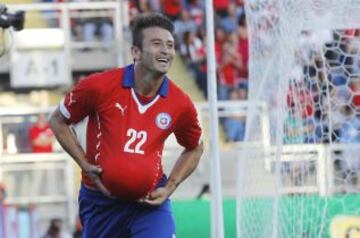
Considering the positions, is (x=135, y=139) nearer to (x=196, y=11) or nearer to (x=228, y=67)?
(x=228, y=67)

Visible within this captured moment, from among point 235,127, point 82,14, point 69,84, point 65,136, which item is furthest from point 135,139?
point 82,14

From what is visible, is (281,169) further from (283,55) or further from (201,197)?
(201,197)

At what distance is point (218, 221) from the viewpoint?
8.24 m

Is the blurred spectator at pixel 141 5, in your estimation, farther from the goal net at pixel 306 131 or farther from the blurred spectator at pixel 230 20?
the goal net at pixel 306 131

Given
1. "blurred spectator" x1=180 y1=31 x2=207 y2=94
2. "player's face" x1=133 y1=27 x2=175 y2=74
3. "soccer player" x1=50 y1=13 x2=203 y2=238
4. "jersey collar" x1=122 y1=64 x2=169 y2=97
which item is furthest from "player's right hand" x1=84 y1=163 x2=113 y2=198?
"blurred spectator" x1=180 y1=31 x2=207 y2=94

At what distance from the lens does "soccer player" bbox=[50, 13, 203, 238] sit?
19.0ft

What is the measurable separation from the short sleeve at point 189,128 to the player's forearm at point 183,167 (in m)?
0.04

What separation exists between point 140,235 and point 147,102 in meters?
0.65

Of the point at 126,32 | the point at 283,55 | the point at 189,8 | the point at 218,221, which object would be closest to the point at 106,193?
the point at 218,221

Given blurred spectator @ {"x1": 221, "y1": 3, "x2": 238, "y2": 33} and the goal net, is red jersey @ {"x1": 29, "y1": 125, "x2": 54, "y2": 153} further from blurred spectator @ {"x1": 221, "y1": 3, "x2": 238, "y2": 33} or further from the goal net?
blurred spectator @ {"x1": 221, "y1": 3, "x2": 238, "y2": 33}

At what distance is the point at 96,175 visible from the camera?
230 inches

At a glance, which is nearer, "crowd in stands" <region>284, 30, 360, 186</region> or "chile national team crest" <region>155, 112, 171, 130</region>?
"chile national team crest" <region>155, 112, 171, 130</region>

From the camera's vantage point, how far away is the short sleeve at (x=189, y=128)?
6.01 metres

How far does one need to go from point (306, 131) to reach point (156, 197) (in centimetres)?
344
